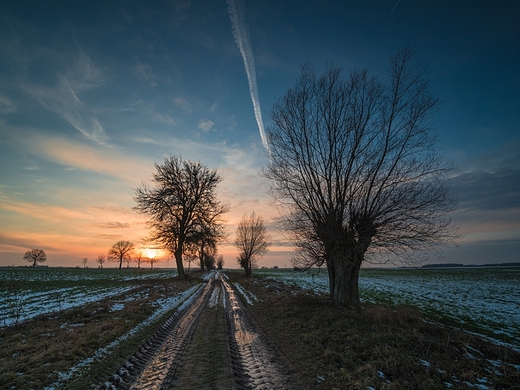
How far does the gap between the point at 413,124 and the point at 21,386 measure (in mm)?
13740

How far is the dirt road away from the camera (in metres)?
4.91

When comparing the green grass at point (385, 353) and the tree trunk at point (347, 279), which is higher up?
the tree trunk at point (347, 279)

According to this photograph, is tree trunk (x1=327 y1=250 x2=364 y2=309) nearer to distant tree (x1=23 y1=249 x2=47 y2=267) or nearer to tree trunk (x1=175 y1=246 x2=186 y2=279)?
tree trunk (x1=175 y1=246 x2=186 y2=279)

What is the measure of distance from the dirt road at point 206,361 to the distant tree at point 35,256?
453 ft

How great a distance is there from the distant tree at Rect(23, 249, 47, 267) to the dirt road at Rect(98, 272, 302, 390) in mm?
138120

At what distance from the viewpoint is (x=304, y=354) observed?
660cm

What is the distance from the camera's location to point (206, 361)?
5.94 meters

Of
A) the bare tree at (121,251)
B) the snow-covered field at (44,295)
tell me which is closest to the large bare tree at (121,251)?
the bare tree at (121,251)

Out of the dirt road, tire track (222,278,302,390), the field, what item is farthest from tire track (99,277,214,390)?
tire track (222,278,302,390)

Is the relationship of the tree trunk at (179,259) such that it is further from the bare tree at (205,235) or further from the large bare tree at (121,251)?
the large bare tree at (121,251)

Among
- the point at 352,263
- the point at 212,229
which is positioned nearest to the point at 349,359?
the point at 352,263

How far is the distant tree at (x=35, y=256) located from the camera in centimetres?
10912

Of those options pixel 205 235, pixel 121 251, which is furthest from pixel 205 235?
pixel 121 251

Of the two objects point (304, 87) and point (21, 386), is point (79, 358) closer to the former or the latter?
point (21, 386)
